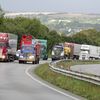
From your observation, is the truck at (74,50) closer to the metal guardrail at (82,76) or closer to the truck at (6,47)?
the truck at (6,47)

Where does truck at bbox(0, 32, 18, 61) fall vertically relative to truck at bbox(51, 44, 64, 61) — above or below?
above

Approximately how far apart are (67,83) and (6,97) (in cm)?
699

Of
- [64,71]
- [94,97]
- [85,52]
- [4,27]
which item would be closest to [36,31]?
[4,27]

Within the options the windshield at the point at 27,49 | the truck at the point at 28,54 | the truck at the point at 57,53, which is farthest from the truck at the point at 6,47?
the truck at the point at 57,53

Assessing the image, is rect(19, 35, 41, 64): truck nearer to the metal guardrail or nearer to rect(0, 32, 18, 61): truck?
rect(0, 32, 18, 61): truck

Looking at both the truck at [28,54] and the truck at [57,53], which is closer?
the truck at [28,54]

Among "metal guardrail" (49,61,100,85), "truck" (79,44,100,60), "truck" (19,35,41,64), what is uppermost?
"metal guardrail" (49,61,100,85)

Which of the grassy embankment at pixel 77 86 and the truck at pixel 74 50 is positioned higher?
the grassy embankment at pixel 77 86

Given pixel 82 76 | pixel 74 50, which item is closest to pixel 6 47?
pixel 74 50

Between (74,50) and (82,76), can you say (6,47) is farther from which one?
(82,76)

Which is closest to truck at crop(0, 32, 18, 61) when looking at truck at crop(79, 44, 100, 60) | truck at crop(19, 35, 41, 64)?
truck at crop(19, 35, 41, 64)

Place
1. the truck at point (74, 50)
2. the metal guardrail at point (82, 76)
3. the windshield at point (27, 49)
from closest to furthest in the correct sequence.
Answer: the metal guardrail at point (82, 76)
the windshield at point (27, 49)
the truck at point (74, 50)

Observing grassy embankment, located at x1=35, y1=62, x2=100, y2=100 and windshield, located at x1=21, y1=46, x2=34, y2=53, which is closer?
grassy embankment, located at x1=35, y1=62, x2=100, y2=100

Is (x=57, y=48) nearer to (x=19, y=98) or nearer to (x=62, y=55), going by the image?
(x=62, y=55)
